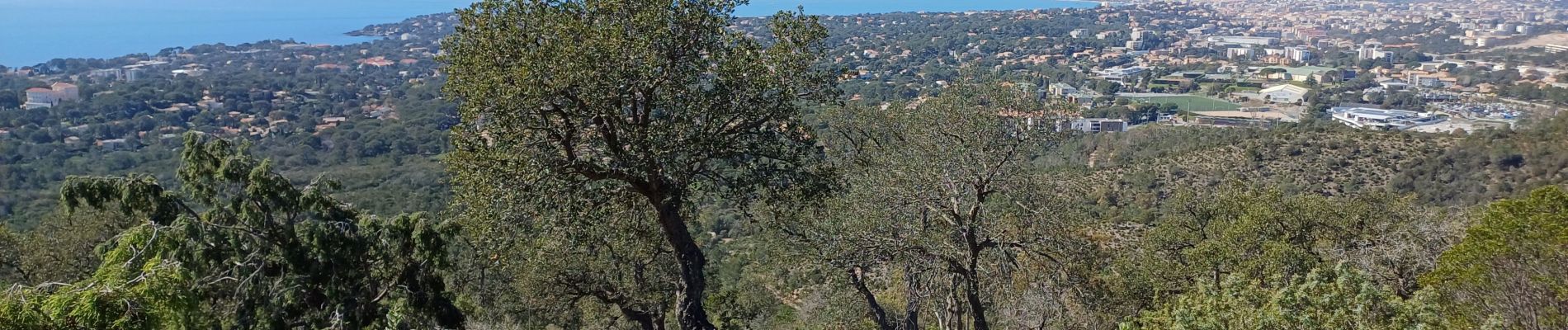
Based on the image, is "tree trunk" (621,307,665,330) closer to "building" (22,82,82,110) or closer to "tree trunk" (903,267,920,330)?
"tree trunk" (903,267,920,330)

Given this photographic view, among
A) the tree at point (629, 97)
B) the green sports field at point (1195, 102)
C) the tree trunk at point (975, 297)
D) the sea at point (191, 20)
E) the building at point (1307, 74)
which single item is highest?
the sea at point (191, 20)

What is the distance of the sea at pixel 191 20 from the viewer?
287ft

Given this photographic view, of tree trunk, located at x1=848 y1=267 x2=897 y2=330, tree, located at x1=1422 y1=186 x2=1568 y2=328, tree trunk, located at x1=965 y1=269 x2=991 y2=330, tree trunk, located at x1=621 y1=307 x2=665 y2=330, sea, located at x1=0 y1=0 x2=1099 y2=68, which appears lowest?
tree trunk, located at x1=621 y1=307 x2=665 y2=330

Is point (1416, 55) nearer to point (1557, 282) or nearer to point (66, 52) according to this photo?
point (1557, 282)

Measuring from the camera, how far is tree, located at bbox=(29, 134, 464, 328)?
546cm

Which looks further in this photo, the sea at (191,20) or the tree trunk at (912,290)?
the sea at (191,20)

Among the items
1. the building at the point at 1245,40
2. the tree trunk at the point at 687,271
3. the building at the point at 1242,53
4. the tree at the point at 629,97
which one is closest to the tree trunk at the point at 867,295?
the tree trunk at the point at 687,271

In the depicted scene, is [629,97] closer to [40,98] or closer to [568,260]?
[568,260]

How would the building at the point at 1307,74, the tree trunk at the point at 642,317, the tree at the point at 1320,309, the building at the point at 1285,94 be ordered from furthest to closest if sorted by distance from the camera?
the building at the point at 1307,74
the building at the point at 1285,94
the tree trunk at the point at 642,317
the tree at the point at 1320,309

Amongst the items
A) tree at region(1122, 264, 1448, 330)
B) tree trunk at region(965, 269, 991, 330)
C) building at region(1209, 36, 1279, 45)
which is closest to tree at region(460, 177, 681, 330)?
tree trunk at region(965, 269, 991, 330)

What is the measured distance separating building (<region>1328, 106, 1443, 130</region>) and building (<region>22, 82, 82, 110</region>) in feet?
227

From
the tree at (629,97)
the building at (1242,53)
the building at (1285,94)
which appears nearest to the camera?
the tree at (629,97)

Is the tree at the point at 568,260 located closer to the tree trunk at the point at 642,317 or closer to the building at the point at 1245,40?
the tree trunk at the point at 642,317

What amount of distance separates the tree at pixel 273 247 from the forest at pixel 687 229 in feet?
0.07
